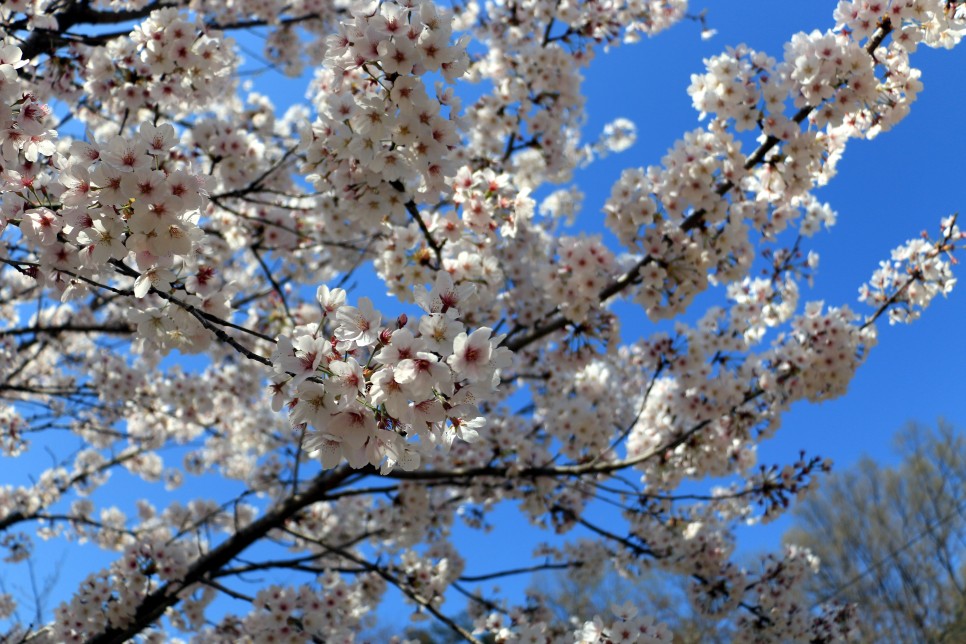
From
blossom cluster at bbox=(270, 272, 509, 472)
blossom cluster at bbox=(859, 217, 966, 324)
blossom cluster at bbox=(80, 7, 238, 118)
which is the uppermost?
blossom cluster at bbox=(80, 7, 238, 118)

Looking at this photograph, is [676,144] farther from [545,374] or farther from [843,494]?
[843,494]

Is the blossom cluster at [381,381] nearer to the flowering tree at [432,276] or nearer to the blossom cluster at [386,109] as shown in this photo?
the flowering tree at [432,276]

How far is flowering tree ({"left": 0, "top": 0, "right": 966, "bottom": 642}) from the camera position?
1.64 meters

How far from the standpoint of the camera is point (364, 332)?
1.48m

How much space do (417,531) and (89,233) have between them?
153 inches

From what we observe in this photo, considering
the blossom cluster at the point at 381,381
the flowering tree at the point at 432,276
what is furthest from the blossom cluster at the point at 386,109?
the blossom cluster at the point at 381,381

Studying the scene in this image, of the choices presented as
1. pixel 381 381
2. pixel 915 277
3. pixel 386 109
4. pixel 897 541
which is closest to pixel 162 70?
pixel 386 109

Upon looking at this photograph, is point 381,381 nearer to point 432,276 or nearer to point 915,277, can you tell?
point 432,276

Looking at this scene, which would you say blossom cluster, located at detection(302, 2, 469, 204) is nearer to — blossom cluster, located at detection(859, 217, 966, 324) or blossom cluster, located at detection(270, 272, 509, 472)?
blossom cluster, located at detection(270, 272, 509, 472)

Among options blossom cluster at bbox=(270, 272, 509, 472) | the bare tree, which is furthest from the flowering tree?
the bare tree


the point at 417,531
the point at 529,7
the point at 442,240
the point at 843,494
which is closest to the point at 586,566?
the point at 417,531

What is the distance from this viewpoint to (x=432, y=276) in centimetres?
328

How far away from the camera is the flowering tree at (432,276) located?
1643mm

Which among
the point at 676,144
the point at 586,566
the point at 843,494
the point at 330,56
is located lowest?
the point at 586,566
